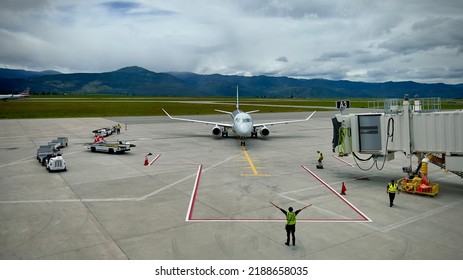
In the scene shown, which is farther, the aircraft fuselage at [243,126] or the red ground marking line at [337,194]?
the aircraft fuselage at [243,126]

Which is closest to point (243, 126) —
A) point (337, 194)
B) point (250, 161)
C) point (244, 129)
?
point (244, 129)

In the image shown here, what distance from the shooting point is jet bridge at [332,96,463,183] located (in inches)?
834

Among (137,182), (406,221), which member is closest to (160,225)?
(137,182)

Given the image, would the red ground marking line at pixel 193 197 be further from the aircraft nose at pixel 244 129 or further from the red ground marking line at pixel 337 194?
the aircraft nose at pixel 244 129

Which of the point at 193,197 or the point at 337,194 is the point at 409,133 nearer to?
the point at 337,194

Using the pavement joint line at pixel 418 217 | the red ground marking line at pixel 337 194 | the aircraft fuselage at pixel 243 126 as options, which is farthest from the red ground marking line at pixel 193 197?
the aircraft fuselage at pixel 243 126

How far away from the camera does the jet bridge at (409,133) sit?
21.2 meters

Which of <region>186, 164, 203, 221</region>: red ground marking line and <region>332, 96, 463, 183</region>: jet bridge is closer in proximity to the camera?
<region>186, 164, 203, 221</region>: red ground marking line

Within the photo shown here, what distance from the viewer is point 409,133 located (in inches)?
897

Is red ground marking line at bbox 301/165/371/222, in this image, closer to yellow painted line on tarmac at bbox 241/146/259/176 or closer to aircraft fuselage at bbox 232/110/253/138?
yellow painted line on tarmac at bbox 241/146/259/176

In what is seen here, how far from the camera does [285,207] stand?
19.6 m

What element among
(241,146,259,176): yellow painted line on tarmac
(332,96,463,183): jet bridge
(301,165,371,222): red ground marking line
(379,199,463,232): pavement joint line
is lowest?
(379,199,463,232): pavement joint line

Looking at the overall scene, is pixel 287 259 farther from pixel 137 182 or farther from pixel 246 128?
pixel 246 128

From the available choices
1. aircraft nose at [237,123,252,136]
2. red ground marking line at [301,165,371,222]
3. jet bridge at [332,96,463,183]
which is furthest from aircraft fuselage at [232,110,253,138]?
jet bridge at [332,96,463,183]
